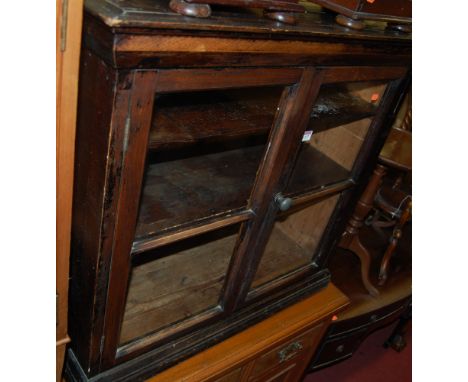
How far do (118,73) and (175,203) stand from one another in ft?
1.40

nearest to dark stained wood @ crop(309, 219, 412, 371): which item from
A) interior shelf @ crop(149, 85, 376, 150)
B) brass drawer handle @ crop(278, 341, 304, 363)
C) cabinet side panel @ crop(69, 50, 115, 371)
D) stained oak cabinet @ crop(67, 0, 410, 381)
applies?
brass drawer handle @ crop(278, 341, 304, 363)

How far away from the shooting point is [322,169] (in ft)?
4.19

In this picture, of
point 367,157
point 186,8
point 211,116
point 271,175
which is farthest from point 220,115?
point 367,157

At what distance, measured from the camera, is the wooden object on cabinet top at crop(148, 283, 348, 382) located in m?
1.14

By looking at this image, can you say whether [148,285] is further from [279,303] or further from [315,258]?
[315,258]

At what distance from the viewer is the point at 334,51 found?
0.86m

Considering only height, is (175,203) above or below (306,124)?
below

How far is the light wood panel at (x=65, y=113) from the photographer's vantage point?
1.80 feet

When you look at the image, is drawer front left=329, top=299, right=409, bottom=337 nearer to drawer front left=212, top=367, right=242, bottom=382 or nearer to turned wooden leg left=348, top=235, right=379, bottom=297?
turned wooden leg left=348, top=235, right=379, bottom=297

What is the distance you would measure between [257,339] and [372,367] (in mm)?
1378

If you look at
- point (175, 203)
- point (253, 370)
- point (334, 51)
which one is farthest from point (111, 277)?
point (253, 370)

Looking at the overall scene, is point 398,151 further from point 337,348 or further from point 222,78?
point 222,78

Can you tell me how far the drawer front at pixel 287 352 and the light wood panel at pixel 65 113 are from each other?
0.79m
